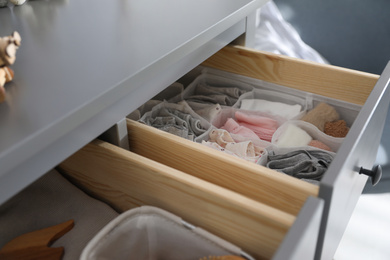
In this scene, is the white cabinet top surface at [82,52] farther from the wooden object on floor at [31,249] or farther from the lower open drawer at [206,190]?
the wooden object on floor at [31,249]

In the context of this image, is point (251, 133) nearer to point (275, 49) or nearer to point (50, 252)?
point (50, 252)

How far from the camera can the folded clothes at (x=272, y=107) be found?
Result: 103 cm

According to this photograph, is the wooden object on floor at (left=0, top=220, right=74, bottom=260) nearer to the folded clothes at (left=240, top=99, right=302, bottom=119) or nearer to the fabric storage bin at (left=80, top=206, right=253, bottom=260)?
the fabric storage bin at (left=80, top=206, right=253, bottom=260)

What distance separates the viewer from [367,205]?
137 cm

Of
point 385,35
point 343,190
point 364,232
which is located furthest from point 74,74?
point 385,35

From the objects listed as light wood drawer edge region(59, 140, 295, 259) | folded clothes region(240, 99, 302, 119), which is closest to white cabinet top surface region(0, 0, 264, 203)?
light wood drawer edge region(59, 140, 295, 259)

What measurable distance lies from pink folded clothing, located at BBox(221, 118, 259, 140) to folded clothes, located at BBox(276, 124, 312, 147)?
0.06 meters

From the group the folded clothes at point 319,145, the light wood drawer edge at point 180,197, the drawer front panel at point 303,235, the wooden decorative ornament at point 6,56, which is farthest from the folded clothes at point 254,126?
the wooden decorative ornament at point 6,56

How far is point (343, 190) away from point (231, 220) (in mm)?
200

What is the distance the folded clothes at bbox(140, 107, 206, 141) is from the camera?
0.94 m

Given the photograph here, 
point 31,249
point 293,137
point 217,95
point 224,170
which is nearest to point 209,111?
point 217,95

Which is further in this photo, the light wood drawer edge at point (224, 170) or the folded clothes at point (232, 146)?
the folded clothes at point (232, 146)

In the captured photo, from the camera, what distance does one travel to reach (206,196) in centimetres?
60

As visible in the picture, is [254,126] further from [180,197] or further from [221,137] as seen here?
[180,197]
